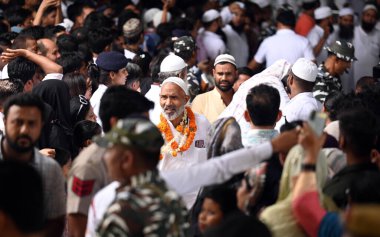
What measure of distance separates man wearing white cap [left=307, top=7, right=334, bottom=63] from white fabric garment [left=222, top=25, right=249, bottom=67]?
991 millimetres

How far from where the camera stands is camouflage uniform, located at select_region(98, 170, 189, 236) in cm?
414

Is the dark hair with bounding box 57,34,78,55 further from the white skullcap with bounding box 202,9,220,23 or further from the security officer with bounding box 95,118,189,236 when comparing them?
the security officer with bounding box 95,118,189,236

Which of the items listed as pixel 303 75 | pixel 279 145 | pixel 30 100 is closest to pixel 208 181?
pixel 279 145

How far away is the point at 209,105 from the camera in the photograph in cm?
912

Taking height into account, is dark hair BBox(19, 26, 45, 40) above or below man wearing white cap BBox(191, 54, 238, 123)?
above

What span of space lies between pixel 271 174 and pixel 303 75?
123 inches

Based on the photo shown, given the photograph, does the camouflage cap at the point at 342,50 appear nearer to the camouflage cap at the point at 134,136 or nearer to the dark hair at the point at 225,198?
the dark hair at the point at 225,198

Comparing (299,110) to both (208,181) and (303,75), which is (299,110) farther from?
(208,181)

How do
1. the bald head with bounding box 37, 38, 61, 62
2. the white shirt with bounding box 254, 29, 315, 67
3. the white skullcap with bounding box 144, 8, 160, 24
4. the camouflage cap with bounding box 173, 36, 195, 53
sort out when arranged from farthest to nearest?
the white skullcap with bounding box 144, 8, 160, 24 < the white shirt with bounding box 254, 29, 315, 67 < the camouflage cap with bounding box 173, 36, 195, 53 < the bald head with bounding box 37, 38, 61, 62

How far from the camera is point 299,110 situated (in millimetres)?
7891

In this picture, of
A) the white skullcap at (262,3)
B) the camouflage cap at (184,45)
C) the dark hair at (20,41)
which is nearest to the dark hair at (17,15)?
the dark hair at (20,41)

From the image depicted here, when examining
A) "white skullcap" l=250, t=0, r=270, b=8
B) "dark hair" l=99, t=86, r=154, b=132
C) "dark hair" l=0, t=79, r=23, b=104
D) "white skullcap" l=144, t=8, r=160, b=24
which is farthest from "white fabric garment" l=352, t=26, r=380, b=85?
"dark hair" l=99, t=86, r=154, b=132

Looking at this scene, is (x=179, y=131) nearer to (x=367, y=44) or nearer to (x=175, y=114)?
(x=175, y=114)

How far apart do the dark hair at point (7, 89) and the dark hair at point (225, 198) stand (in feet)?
9.55
